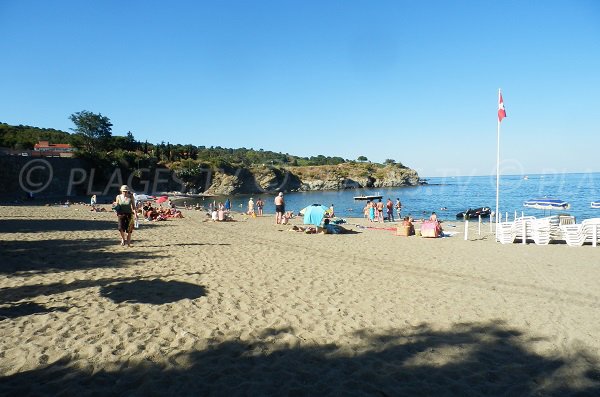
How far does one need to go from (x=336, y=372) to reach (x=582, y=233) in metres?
12.8

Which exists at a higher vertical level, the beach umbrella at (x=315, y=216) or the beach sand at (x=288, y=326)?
the beach umbrella at (x=315, y=216)

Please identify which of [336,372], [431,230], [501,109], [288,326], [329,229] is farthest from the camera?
[501,109]

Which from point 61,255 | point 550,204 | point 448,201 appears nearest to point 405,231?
point 61,255

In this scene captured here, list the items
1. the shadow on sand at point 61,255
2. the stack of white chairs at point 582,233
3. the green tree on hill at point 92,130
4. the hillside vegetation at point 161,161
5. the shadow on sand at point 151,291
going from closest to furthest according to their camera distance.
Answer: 1. the shadow on sand at point 151,291
2. the shadow on sand at point 61,255
3. the stack of white chairs at point 582,233
4. the hillside vegetation at point 161,161
5. the green tree on hill at point 92,130

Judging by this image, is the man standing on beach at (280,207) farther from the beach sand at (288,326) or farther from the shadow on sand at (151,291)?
the shadow on sand at (151,291)

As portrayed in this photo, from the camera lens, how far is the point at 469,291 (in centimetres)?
665

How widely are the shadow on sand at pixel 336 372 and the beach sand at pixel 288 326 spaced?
2 centimetres

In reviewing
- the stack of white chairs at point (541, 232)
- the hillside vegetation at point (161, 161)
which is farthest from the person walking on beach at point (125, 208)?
the hillside vegetation at point (161, 161)

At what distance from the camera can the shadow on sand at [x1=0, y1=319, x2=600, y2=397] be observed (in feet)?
10.6

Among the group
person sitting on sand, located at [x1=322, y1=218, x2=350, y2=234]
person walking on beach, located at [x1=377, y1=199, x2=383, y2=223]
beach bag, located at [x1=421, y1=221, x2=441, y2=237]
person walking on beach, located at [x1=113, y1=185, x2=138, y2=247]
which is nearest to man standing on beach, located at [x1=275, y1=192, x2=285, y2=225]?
person sitting on sand, located at [x1=322, y1=218, x2=350, y2=234]

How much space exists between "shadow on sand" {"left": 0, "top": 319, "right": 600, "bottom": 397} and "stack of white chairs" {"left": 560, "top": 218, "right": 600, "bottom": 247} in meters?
10.3

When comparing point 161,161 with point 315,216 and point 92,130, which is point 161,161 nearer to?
point 92,130

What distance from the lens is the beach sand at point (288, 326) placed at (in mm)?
3414

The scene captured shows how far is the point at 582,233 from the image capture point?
40.4ft
